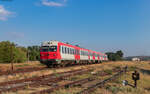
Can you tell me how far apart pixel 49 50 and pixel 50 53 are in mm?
469

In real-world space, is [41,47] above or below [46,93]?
above

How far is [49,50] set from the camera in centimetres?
2298

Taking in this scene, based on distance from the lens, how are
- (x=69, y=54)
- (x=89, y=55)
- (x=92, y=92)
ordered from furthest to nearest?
(x=89, y=55), (x=69, y=54), (x=92, y=92)

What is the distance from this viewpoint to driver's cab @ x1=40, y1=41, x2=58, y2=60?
74.3 feet

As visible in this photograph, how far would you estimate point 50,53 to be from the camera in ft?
74.6

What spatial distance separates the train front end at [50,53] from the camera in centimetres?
2258

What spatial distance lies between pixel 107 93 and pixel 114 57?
10672cm

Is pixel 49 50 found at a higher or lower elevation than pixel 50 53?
higher

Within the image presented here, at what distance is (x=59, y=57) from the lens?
23.0 metres

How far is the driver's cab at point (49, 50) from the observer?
22656 millimetres

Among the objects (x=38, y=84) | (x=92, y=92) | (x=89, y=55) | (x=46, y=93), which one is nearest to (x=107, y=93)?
(x=92, y=92)

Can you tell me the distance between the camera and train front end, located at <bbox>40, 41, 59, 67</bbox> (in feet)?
74.1

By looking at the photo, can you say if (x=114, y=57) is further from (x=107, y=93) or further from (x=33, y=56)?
(x=107, y=93)

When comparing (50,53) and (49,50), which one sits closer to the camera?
(50,53)
